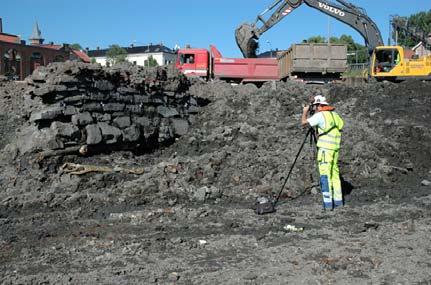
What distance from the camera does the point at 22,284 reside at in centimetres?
479

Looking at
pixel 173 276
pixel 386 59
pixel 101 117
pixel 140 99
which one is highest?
pixel 386 59

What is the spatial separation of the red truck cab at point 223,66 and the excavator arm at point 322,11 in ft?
3.72

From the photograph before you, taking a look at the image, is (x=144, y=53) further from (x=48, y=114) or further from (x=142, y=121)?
(x=48, y=114)

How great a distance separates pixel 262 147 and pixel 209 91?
460cm

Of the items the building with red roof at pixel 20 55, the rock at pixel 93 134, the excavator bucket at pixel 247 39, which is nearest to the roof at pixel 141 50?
the building with red roof at pixel 20 55

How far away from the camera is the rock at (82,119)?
9.13 m

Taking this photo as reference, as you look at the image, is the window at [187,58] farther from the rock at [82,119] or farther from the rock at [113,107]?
the rock at [82,119]

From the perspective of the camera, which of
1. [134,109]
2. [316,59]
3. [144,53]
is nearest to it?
[134,109]

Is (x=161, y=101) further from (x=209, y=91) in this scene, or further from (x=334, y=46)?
(x=334, y=46)

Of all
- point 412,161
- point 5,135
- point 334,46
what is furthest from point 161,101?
point 334,46

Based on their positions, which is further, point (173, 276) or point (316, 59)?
point (316, 59)

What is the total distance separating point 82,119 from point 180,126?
9.53 ft

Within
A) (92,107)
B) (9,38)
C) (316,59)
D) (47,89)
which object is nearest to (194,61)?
(316,59)

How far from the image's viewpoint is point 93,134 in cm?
922
